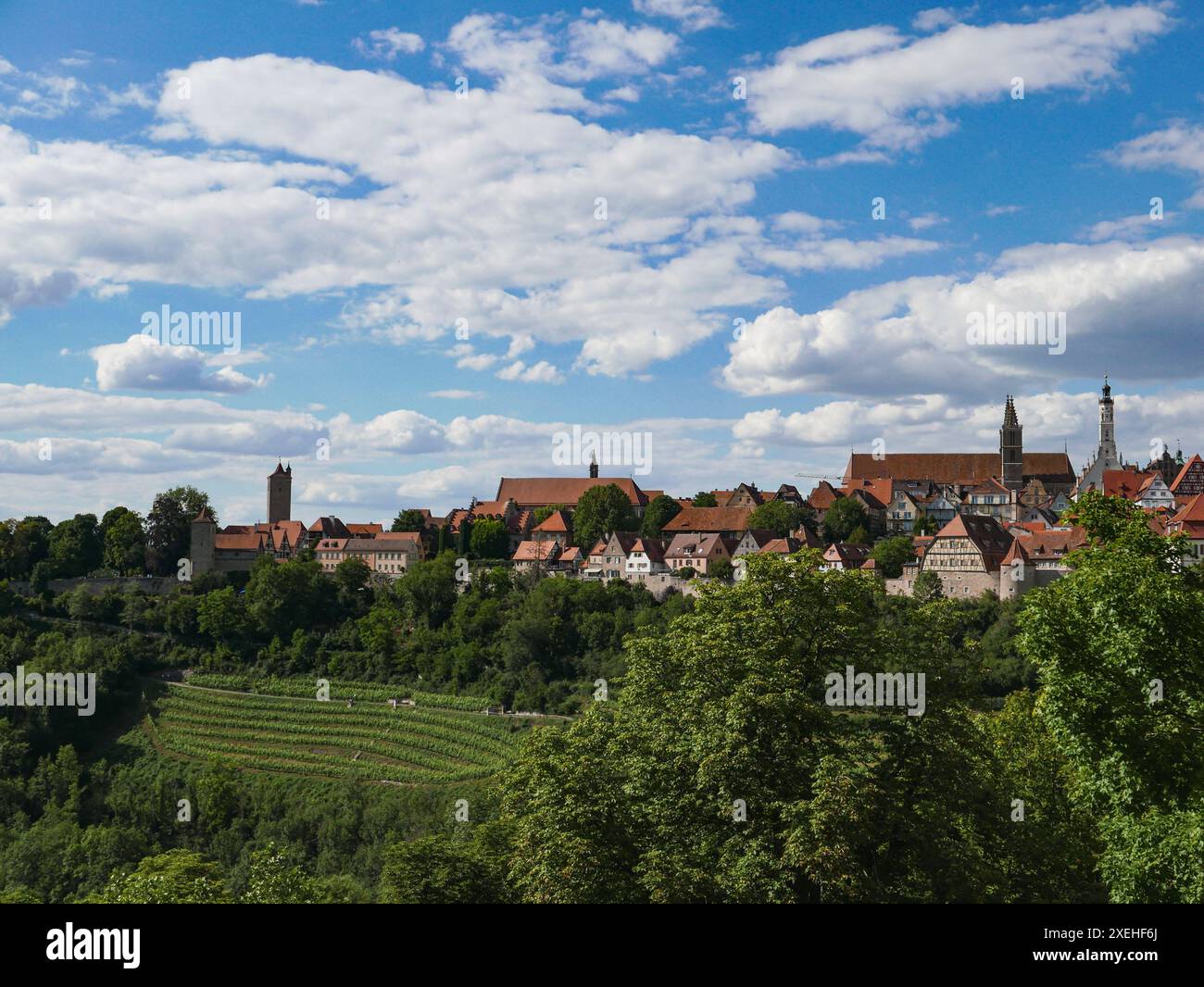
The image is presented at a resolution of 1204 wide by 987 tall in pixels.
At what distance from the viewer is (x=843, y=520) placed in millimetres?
Result: 81250

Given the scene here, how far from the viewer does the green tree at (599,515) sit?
86.9 m

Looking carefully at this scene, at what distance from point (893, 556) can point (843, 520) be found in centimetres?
1277

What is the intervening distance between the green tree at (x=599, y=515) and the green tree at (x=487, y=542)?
18.9 ft

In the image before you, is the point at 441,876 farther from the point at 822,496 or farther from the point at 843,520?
the point at 822,496

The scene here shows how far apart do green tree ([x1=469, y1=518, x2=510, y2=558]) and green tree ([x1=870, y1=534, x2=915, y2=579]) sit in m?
29.5

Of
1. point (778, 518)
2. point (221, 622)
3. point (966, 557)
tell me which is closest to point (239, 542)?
point (221, 622)

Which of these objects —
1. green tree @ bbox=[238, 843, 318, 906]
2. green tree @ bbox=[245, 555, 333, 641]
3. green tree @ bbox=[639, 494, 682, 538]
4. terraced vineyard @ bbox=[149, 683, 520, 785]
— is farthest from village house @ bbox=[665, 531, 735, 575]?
green tree @ bbox=[238, 843, 318, 906]

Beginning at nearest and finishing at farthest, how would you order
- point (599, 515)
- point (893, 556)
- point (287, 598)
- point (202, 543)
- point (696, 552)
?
point (893, 556), point (287, 598), point (696, 552), point (202, 543), point (599, 515)

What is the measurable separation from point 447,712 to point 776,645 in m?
43.1

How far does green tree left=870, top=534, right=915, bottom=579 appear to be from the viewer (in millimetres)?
68000
